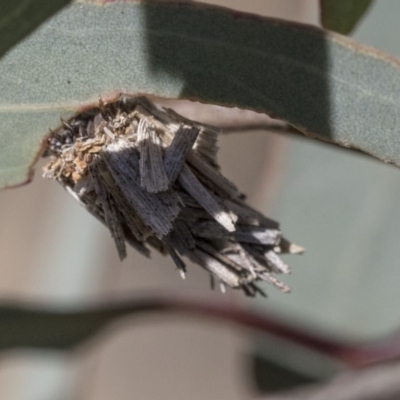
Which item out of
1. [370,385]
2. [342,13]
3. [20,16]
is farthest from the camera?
[370,385]

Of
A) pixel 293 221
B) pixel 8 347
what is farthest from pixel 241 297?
pixel 8 347

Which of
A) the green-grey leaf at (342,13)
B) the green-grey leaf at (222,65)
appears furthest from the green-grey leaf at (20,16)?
the green-grey leaf at (342,13)

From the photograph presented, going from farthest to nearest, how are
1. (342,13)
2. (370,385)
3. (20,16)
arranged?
(370,385) < (342,13) < (20,16)

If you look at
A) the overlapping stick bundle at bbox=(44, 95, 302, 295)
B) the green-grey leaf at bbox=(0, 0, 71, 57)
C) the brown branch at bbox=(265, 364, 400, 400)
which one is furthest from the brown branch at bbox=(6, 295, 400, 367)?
the green-grey leaf at bbox=(0, 0, 71, 57)

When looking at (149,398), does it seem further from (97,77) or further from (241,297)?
(97,77)

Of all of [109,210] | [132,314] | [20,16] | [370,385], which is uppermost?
[20,16]

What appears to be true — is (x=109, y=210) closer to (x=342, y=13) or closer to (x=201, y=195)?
(x=201, y=195)

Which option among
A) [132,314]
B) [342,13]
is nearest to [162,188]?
[342,13]

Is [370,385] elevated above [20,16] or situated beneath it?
situated beneath
